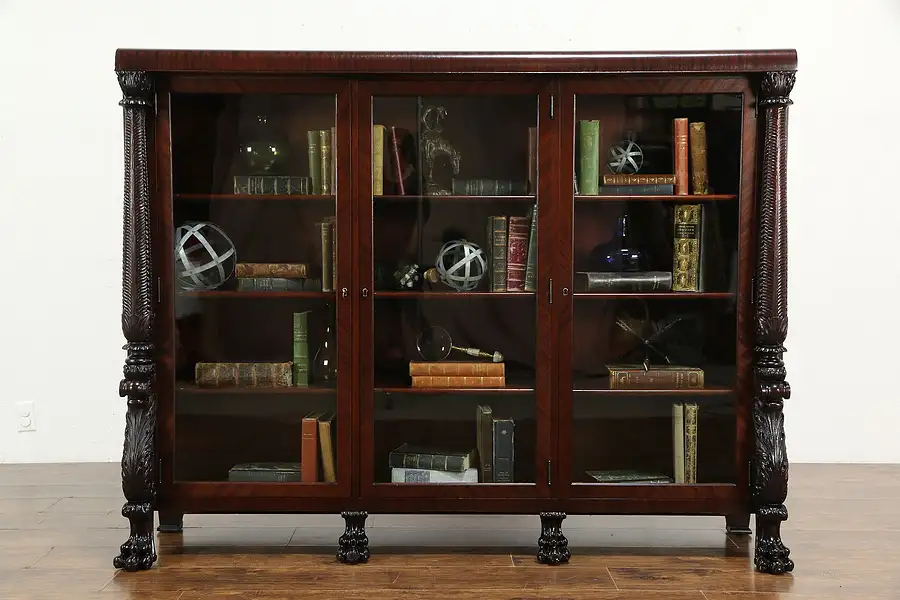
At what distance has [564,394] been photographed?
2.98 meters

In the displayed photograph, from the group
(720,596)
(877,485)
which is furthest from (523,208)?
(877,485)

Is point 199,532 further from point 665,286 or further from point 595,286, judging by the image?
point 665,286

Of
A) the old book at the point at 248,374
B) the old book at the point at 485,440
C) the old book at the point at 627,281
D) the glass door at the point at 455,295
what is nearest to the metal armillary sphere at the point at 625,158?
the glass door at the point at 455,295

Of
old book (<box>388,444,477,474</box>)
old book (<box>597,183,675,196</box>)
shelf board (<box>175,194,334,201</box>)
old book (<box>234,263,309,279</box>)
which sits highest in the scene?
old book (<box>597,183,675,196</box>)

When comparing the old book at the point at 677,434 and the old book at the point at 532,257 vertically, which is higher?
the old book at the point at 532,257

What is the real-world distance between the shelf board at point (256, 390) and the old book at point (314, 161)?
65 cm

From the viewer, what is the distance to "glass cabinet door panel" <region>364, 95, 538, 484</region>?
2971 mm

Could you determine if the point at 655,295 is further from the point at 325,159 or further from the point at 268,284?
the point at 268,284

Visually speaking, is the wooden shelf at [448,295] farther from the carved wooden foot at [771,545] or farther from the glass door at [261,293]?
the carved wooden foot at [771,545]

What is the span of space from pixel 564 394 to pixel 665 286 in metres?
0.50

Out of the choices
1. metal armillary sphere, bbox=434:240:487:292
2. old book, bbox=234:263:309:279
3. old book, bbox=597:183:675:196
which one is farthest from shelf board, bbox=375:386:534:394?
old book, bbox=597:183:675:196

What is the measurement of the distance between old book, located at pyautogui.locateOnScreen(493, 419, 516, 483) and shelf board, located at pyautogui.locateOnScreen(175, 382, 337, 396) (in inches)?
22.1

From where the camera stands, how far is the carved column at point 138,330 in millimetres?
2867

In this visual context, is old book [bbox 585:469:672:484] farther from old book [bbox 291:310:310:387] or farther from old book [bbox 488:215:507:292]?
old book [bbox 291:310:310:387]
